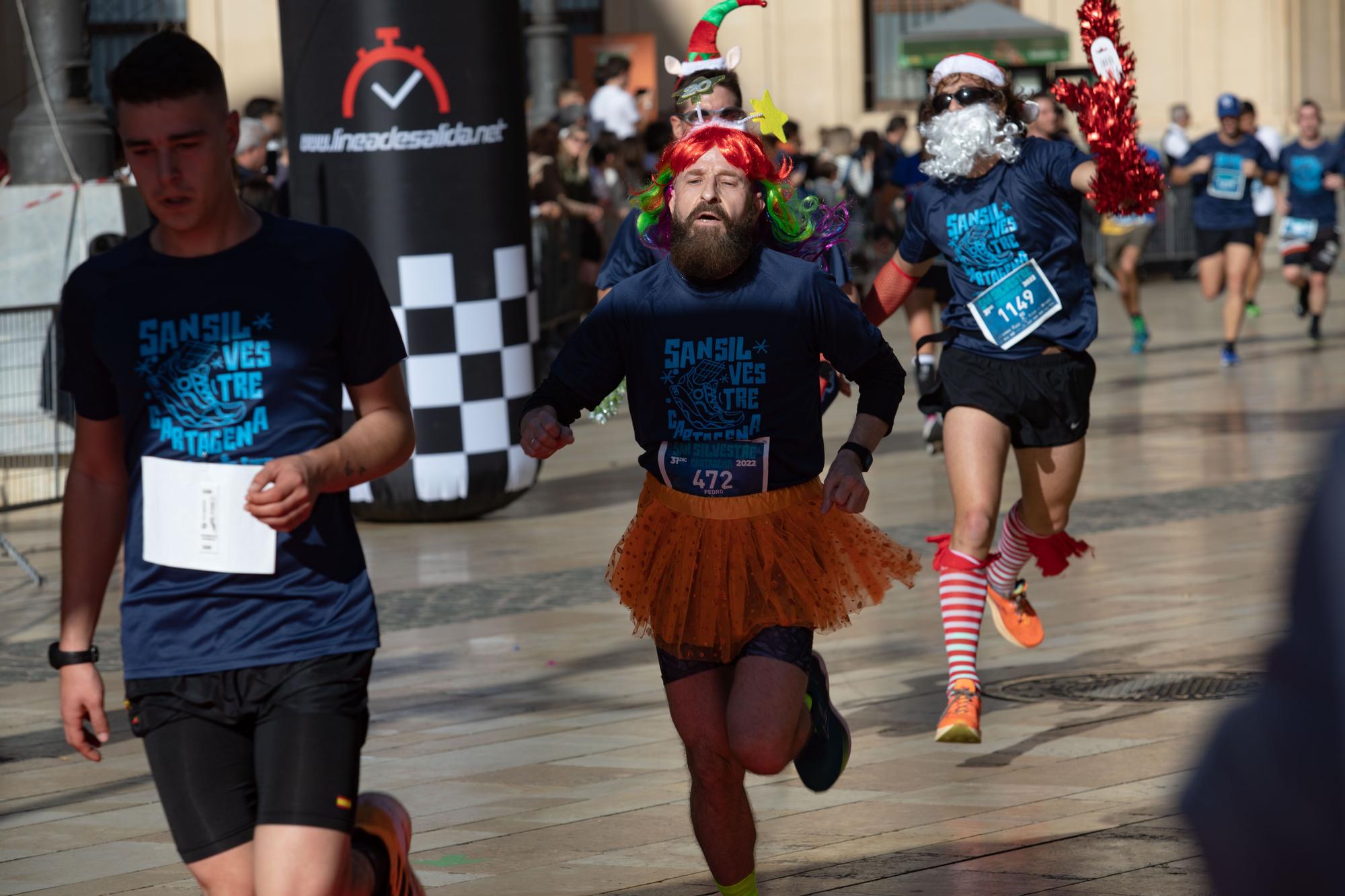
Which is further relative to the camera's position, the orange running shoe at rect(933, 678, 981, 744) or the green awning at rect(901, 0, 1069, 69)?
the green awning at rect(901, 0, 1069, 69)

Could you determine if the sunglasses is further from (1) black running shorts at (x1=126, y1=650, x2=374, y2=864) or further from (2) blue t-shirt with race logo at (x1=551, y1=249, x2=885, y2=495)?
(1) black running shorts at (x1=126, y1=650, x2=374, y2=864)

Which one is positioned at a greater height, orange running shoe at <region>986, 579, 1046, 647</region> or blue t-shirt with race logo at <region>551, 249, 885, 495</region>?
blue t-shirt with race logo at <region>551, 249, 885, 495</region>

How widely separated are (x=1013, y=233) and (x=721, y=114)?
129 centimetres

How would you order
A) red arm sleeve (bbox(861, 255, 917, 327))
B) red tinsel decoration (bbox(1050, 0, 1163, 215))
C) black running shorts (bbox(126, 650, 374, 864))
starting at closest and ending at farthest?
black running shorts (bbox(126, 650, 374, 864)) → red tinsel decoration (bbox(1050, 0, 1163, 215)) → red arm sleeve (bbox(861, 255, 917, 327))

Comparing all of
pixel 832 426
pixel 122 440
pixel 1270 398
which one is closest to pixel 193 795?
pixel 122 440

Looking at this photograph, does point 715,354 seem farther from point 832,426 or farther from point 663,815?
point 832,426

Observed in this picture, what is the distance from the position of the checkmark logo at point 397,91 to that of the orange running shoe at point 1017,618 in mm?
4381

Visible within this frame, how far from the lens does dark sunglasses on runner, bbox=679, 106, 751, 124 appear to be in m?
5.14

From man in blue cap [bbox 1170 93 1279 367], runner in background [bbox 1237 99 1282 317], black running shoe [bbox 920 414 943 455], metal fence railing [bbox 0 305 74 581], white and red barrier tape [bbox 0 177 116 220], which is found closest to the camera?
metal fence railing [bbox 0 305 74 581]

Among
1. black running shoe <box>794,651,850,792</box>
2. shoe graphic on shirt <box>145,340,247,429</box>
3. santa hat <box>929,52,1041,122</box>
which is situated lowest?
black running shoe <box>794,651,850,792</box>

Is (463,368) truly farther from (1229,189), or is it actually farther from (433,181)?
(1229,189)

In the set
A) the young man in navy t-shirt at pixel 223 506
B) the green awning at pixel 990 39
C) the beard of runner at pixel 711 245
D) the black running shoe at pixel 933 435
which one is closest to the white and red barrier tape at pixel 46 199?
the black running shoe at pixel 933 435

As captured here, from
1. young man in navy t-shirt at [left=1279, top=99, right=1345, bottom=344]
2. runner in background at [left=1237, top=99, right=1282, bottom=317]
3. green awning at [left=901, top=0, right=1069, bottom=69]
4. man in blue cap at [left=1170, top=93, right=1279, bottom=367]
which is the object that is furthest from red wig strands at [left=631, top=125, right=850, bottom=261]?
green awning at [left=901, top=0, right=1069, bottom=69]

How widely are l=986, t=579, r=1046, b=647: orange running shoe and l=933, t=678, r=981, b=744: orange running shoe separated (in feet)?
2.79
